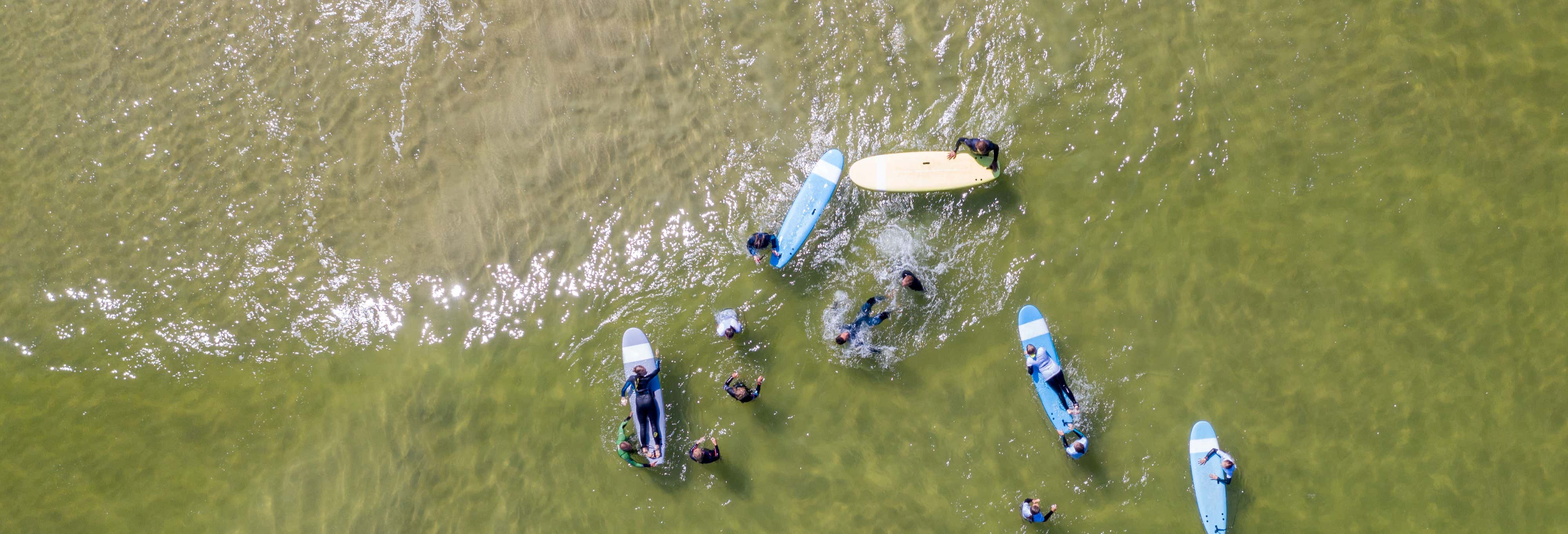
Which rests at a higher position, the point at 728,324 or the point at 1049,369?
the point at 728,324

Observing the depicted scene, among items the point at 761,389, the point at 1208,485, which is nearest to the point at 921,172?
the point at 761,389

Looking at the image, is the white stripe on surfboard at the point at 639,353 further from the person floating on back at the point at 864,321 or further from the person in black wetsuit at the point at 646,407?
the person floating on back at the point at 864,321

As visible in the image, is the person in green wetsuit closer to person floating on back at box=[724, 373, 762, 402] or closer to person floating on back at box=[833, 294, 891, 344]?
person floating on back at box=[724, 373, 762, 402]

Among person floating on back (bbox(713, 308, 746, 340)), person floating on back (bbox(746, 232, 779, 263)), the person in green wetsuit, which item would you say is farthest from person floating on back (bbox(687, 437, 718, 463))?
person floating on back (bbox(746, 232, 779, 263))

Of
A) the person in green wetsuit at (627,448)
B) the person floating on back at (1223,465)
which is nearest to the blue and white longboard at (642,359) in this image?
the person in green wetsuit at (627,448)

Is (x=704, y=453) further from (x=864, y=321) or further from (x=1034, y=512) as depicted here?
(x=1034, y=512)

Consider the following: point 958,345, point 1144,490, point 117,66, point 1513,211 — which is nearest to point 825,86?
point 958,345

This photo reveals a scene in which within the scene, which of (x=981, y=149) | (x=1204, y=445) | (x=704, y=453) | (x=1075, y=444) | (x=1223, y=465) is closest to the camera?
Result: (x=981, y=149)
